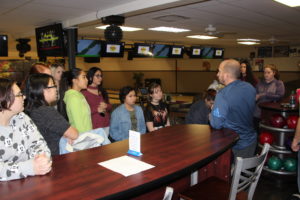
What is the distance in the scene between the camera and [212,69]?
580 inches

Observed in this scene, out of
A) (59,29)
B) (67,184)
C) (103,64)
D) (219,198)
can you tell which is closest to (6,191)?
(67,184)

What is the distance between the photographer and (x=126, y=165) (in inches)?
64.7

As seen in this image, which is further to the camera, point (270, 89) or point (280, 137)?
point (270, 89)

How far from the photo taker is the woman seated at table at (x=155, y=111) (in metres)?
3.04

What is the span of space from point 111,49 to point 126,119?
4.64m

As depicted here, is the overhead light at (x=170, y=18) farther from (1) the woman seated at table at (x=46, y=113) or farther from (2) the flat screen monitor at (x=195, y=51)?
(2) the flat screen monitor at (x=195, y=51)

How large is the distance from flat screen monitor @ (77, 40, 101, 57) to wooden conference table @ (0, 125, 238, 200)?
16.2 ft

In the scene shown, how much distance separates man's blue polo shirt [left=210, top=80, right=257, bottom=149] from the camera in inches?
91.4

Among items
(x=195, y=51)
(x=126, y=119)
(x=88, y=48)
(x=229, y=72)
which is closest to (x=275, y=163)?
(x=229, y=72)

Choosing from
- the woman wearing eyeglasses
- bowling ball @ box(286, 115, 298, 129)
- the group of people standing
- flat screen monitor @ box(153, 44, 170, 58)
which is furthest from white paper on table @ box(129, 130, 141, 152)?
flat screen monitor @ box(153, 44, 170, 58)

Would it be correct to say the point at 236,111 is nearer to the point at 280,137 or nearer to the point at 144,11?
the point at 280,137

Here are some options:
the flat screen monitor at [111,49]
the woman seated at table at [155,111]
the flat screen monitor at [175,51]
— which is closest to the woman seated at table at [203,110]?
the woman seated at table at [155,111]

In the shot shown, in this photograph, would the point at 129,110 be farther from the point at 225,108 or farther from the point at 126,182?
the point at 126,182

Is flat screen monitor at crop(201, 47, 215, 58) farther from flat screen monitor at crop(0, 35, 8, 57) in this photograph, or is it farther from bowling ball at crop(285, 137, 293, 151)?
bowling ball at crop(285, 137, 293, 151)
